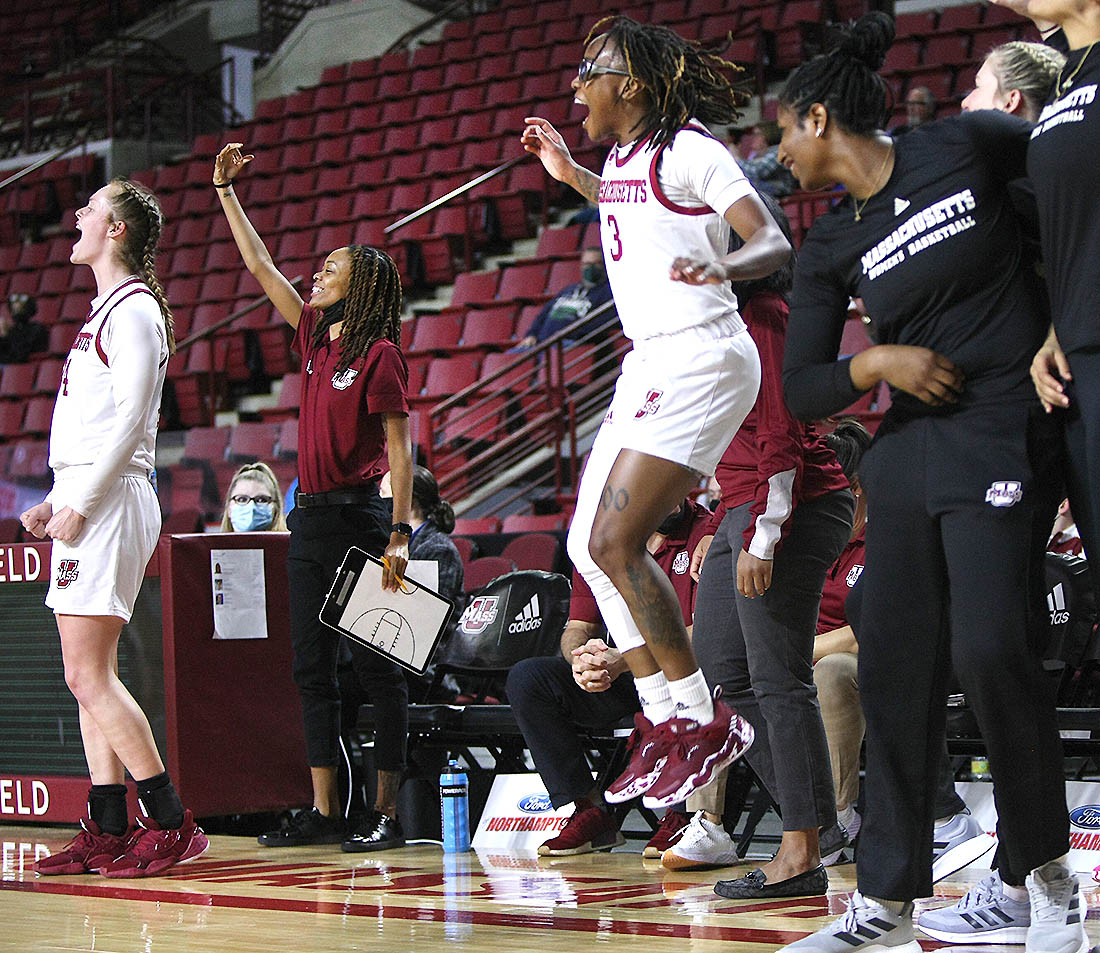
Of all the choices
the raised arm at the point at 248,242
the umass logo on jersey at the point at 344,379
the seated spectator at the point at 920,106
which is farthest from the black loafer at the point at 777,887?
the seated spectator at the point at 920,106

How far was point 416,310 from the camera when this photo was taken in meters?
12.6

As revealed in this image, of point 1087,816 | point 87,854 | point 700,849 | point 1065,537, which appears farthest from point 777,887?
point 1065,537

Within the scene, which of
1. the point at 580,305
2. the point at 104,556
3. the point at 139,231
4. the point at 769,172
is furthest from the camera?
the point at 580,305

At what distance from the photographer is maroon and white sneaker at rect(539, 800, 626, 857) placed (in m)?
4.68

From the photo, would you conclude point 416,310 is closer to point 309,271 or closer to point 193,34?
point 309,271

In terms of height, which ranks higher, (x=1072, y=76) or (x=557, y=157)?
(x=557, y=157)

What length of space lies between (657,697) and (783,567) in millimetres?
699

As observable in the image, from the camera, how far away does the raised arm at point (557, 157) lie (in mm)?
3578

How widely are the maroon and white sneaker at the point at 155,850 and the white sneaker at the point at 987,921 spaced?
233 cm

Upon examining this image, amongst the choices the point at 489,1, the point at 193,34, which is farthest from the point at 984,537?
the point at 193,34

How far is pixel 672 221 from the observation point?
122 inches

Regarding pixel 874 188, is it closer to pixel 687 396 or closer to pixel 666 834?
pixel 687 396

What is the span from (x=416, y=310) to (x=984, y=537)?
10326 millimetres

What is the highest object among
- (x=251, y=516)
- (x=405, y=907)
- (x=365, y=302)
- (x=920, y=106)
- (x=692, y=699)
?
(x=920, y=106)
